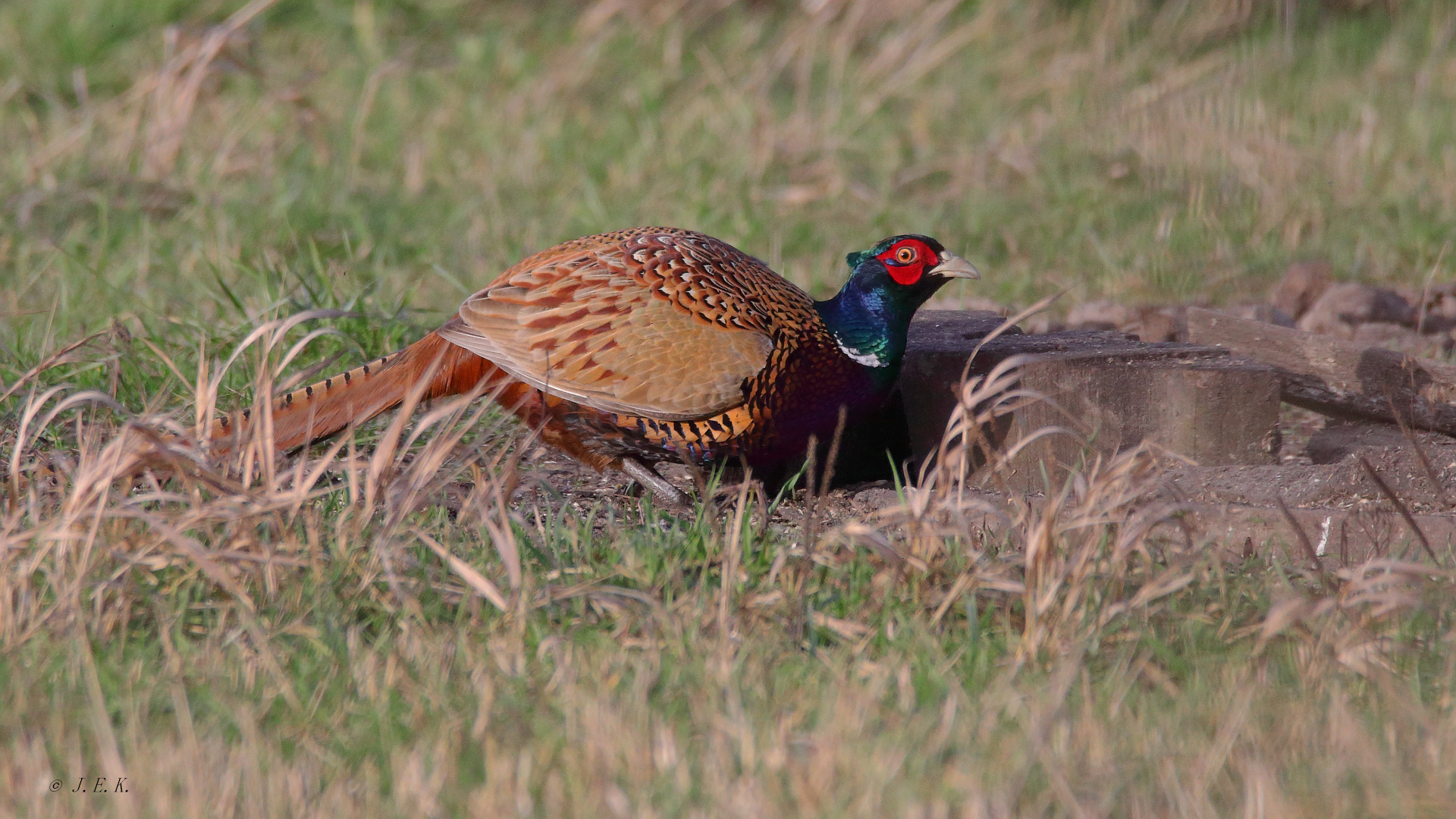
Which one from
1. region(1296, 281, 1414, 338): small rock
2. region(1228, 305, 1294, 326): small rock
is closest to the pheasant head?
region(1228, 305, 1294, 326): small rock

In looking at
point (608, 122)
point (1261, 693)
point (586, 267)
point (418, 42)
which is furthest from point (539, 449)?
point (418, 42)

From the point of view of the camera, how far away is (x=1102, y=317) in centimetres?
460

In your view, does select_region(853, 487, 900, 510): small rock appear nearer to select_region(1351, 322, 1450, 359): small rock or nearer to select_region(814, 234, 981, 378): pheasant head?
select_region(814, 234, 981, 378): pheasant head

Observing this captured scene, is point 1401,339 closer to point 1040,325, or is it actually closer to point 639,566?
point 1040,325

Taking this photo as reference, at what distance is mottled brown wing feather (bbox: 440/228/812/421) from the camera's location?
11.5 ft

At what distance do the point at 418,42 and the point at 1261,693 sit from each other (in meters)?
6.64

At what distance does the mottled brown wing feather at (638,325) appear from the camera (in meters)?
3.51

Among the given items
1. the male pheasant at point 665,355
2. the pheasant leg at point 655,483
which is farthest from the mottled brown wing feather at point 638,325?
the pheasant leg at point 655,483

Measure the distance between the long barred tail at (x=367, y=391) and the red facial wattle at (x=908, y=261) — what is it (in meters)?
0.98

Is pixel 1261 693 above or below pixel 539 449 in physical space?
above

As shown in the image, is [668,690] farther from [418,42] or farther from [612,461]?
[418,42]

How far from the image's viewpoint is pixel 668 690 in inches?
99.0

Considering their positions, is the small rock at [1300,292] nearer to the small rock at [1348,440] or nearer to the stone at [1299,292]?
the stone at [1299,292]

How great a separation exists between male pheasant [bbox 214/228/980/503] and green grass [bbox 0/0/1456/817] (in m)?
0.20
